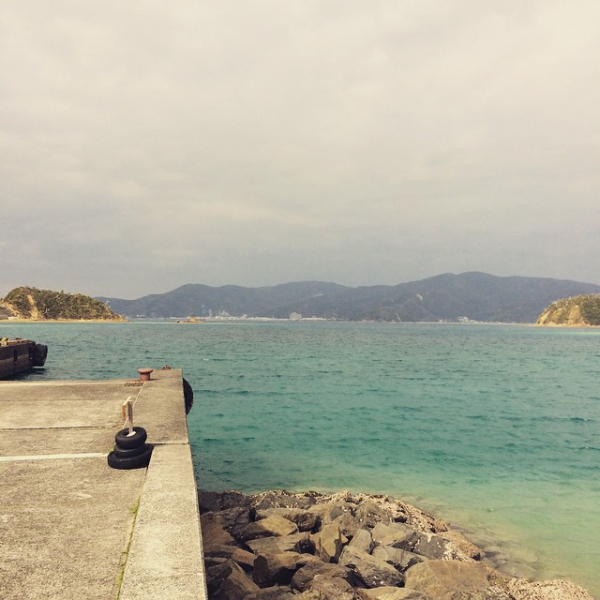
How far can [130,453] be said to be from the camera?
21.6 ft

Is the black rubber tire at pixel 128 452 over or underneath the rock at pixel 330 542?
over

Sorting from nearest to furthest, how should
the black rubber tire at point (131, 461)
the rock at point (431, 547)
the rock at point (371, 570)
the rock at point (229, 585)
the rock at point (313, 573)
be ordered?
the rock at point (229, 585), the rock at point (313, 573), the black rubber tire at point (131, 461), the rock at point (371, 570), the rock at point (431, 547)

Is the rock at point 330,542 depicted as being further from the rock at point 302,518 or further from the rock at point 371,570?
the rock at point 302,518

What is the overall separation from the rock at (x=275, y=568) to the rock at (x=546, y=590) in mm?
3380

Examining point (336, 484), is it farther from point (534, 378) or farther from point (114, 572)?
point (534, 378)

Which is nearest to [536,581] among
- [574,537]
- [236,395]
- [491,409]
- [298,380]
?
[574,537]

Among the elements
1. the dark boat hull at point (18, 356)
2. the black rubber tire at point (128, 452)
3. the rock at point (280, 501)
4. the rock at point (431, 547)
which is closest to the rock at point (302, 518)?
the rock at point (280, 501)

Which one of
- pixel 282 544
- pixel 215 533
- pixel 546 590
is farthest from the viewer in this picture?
pixel 215 533

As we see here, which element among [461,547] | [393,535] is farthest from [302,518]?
[461,547]

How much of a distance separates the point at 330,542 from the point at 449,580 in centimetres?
199

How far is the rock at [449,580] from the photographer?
21.1ft

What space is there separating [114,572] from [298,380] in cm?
3321

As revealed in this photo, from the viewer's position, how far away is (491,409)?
2700 cm

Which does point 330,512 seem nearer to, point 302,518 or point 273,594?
point 302,518
